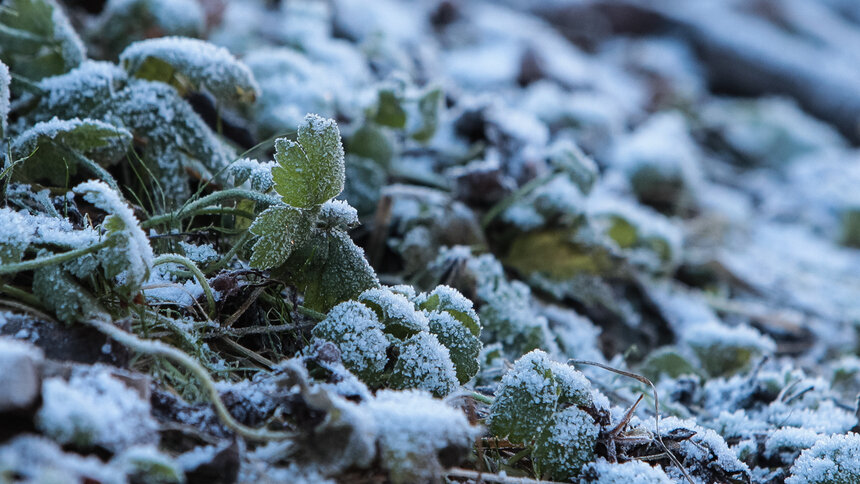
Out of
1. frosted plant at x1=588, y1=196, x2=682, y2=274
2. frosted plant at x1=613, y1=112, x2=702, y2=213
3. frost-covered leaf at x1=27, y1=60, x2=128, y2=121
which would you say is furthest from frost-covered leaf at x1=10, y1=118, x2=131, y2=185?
frosted plant at x1=613, y1=112, x2=702, y2=213

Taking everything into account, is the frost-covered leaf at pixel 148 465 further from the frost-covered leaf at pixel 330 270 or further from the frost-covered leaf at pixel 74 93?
the frost-covered leaf at pixel 74 93

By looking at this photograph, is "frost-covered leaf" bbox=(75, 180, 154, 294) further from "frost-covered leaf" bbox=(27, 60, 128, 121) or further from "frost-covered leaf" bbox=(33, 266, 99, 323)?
"frost-covered leaf" bbox=(27, 60, 128, 121)

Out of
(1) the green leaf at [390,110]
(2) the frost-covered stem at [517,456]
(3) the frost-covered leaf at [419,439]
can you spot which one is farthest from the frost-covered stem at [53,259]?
(1) the green leaf at [390,110]

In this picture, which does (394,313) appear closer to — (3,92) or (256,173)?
(256,173)

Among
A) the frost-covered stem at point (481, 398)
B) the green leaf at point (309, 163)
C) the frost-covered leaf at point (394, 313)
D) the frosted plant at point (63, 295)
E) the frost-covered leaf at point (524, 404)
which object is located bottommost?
the frost-covered stem at point (481, 398)

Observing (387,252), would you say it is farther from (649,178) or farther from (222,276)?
(649,178)
